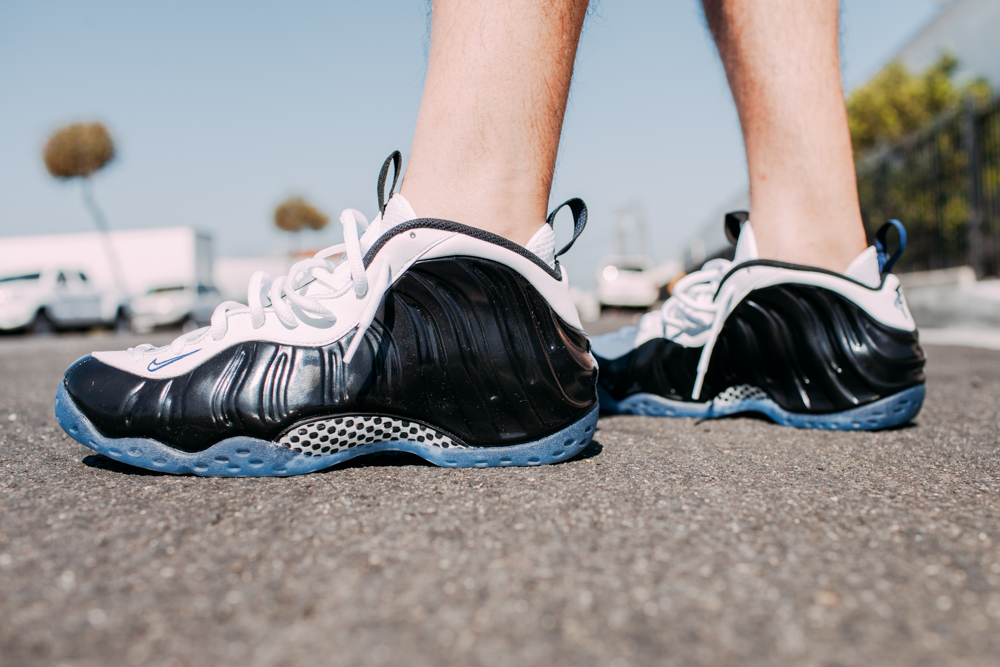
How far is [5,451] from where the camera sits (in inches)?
39.4

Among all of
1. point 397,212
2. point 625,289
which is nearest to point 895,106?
point 625,289

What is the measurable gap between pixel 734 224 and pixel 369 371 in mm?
915

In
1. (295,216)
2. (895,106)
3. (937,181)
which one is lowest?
(937,181)

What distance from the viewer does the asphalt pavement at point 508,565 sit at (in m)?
0.43

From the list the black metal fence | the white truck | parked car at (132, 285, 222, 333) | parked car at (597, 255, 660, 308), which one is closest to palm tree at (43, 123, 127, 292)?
the white truck

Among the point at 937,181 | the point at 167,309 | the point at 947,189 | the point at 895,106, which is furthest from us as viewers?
the point at 167,309

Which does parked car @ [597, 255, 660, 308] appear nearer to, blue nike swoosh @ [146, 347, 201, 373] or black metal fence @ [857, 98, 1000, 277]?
black metal fence @ [857, 98, 1000, 277]

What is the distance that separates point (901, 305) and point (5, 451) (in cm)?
159

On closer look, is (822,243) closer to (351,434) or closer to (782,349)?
(782,349)

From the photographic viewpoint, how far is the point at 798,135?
1.27 m

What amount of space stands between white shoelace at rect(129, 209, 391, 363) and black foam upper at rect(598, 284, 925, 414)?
27.5 inches

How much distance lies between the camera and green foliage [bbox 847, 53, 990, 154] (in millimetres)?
10594

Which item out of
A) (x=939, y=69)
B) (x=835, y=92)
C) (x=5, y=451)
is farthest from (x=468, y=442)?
(x=939, y=69)

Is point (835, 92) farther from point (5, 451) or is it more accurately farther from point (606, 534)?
point (5, 451)
